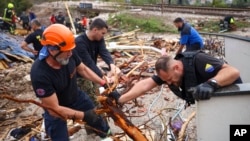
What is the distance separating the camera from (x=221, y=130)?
106 inches

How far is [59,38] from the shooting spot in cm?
326

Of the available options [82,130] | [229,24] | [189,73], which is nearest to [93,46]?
[82,130]

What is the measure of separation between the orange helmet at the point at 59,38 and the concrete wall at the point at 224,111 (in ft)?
4.89

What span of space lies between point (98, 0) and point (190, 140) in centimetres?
3187

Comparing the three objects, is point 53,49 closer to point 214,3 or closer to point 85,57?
point 85,57

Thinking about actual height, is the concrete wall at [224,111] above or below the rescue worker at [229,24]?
above

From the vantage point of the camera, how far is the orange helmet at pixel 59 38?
3262mm

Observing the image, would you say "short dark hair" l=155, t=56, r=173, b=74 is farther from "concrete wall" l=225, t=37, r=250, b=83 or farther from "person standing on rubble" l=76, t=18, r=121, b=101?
"concrete wall" l=225, t=37, r=250, b=83

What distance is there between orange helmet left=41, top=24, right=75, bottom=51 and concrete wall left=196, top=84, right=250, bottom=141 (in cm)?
149

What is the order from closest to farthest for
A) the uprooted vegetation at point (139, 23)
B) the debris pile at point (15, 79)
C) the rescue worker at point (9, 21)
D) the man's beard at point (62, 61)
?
the man's beard at point (62, 61) → the debris pile at point (15, 79) → the uprooted vegetation at point (139, 23) → the rescue worker at point (9, 21)

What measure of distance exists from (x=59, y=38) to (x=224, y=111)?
1765 millimetres

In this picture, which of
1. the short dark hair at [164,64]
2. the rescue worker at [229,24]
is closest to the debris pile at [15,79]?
the short dark hair at [164,64]

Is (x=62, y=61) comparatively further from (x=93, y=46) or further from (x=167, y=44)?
(x=167, y=44)

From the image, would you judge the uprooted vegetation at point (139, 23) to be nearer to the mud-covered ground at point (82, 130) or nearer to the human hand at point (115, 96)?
the mud-covered ground at point (82, 130)
